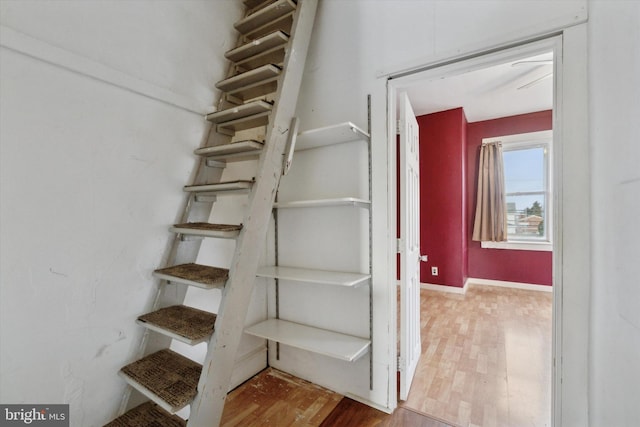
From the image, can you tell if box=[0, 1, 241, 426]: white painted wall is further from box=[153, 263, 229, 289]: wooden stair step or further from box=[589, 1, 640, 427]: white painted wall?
box=[589, 1, 640, 427]: white painted wall

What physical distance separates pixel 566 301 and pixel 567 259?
7.5 inches

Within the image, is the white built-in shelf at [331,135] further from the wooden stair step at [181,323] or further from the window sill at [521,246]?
the window sill at [521,246]

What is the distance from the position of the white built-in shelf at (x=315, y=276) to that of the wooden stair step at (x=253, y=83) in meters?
1.23

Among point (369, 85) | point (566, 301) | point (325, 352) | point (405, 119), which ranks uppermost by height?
point (369, 85)

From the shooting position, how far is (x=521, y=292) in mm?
4379

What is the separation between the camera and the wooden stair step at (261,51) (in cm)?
171

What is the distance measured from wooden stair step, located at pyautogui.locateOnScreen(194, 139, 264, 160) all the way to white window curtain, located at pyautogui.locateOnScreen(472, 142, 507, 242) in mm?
4358

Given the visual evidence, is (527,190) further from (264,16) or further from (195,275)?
(195,275)

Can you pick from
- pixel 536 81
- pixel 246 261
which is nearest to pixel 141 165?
pixel 246 261

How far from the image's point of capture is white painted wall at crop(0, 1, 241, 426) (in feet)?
3.74

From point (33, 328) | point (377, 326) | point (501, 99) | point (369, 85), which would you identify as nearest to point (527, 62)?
point (501, 99)

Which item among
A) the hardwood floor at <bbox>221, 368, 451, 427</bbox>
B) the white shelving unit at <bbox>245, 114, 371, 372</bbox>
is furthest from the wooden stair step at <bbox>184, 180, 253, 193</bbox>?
the hardwood floor at <bbox>221, 368, 451, 427</bbox>

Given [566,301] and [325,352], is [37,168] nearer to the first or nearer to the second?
[325,352]

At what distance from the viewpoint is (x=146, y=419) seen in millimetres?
1370
